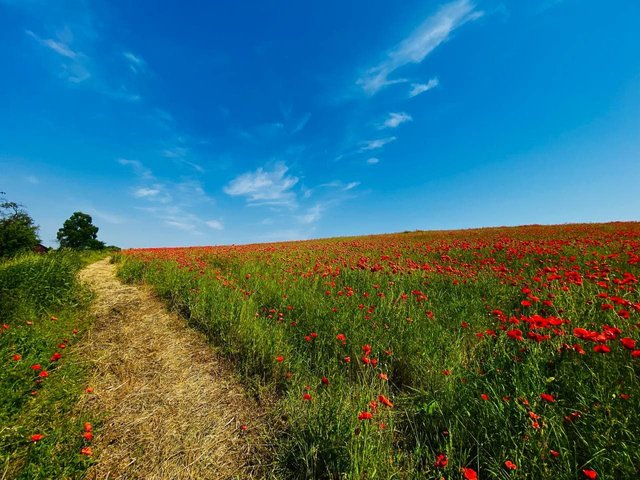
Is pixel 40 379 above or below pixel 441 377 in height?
above

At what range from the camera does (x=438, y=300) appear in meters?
5.60

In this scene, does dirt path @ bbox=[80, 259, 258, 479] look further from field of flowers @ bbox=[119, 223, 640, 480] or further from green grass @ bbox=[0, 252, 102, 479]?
field of flowers @ bbox=[119, 223, 640, 480]

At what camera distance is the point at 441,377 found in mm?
3143

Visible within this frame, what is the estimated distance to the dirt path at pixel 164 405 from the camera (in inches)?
111

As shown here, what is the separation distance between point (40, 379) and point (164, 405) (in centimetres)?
169

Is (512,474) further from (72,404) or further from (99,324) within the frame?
(99,324)

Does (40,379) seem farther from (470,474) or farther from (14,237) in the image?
(14,237)

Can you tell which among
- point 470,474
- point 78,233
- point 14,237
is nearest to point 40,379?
point 470,474

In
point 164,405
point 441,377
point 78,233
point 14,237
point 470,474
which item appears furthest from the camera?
point 78,233

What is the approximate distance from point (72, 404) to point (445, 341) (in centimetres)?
492

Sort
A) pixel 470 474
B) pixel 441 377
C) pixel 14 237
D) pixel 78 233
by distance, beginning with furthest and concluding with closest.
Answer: pixel 78 233, pixel 14 237, pixel 441 377, pixel 470 474

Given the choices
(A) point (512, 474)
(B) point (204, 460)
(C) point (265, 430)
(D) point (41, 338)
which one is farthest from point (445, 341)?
(D) point (41, 338)

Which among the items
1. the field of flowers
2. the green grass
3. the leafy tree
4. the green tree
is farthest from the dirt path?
the green tree

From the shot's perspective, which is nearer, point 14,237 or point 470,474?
point 470,474
